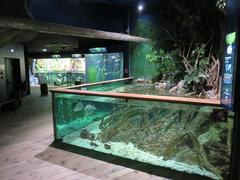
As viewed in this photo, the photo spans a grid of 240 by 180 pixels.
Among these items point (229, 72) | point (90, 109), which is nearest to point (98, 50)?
point (90, 109)

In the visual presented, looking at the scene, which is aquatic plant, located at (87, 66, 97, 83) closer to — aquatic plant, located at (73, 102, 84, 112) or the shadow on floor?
aquatic plant, located at (73, 102, 84, 112)

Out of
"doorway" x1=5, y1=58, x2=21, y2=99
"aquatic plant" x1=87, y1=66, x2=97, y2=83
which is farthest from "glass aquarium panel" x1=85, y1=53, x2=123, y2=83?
"doorway" x1=5, y1=58, x2=21, y2=99

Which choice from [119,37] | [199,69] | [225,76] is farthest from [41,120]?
[199,69]

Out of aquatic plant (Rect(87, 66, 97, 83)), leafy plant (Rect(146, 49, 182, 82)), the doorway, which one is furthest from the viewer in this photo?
aquatic plant (Rect(87, 66, 97, 83))

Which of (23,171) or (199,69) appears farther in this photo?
(199,69)

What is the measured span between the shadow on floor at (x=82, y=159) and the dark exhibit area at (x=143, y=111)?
0.05ft

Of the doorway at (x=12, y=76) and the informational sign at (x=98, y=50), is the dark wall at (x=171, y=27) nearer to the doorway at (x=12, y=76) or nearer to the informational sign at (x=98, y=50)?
the informational sign at (x=98, y=50)

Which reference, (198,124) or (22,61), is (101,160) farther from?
(22,61)

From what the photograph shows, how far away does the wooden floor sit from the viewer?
2.91 metres

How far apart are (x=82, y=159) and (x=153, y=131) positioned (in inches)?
49.1

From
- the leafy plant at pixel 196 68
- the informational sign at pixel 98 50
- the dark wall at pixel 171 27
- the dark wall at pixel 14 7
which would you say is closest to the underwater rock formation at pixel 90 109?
the dark wall at pixel 14 7

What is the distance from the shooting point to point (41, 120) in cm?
599

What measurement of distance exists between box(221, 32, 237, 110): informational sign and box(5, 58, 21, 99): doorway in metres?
8.65

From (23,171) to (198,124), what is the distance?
101 inches
